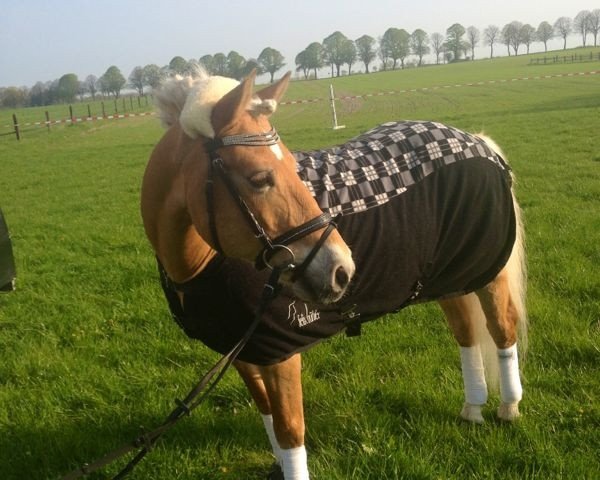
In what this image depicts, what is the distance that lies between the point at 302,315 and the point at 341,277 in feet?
1.80

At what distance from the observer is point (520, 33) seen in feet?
431

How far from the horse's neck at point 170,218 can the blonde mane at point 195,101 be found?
126 millimetres

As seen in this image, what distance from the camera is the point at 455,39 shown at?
13188 centimetres

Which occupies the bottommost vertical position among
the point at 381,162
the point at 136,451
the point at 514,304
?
the point at 136,451

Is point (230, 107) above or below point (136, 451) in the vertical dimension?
above

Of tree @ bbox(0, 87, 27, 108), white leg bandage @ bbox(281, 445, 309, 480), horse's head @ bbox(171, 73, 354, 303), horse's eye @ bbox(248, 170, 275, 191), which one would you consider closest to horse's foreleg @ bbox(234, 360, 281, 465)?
white leg bandage @ bbox(281, 445, 309, 480)

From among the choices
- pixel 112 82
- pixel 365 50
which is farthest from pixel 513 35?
pixel 112 82

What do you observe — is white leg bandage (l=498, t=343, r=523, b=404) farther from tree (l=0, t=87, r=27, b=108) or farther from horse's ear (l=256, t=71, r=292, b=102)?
tree (l=0, t=87, r=27, b=108)

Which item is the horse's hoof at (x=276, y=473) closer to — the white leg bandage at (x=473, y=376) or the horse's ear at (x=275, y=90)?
the white leg bandage at (x=473, y=376)

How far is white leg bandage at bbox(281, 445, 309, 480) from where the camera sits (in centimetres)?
264

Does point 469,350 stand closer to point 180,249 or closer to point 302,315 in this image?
point 302,315

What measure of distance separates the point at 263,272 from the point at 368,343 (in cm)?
204

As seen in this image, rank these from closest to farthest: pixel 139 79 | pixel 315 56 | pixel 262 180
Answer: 1. pixel 262 180
2. pixel 139 79
3. pixel 315 56

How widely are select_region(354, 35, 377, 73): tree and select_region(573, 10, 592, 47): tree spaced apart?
5118cm
